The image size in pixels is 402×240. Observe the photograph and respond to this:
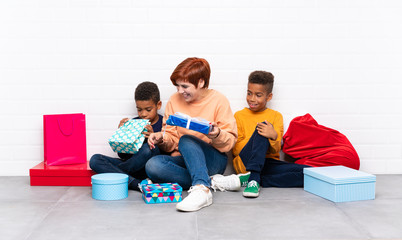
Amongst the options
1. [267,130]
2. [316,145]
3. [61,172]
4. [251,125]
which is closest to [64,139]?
[61,172]

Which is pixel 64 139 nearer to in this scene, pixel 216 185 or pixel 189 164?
pixel 189 164

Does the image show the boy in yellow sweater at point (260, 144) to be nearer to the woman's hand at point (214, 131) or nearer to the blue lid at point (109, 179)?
the woman's hand at point (214, 131)

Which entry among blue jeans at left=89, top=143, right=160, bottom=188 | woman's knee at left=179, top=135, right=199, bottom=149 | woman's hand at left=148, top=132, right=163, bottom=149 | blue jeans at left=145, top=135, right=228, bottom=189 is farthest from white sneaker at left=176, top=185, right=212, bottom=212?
blue jeans at left=89, top=143, right=160, bottom=188

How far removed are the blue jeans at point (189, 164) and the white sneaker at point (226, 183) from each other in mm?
78

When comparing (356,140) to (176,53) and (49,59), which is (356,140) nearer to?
(176,53)

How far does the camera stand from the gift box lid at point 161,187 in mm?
2796

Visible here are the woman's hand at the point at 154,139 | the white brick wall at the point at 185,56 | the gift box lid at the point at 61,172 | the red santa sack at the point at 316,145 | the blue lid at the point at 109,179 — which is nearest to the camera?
the blue lid at the point at 109,179

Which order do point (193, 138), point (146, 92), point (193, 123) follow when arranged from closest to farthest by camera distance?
point (193, 123) → point (193, 138) → point (146, 92)


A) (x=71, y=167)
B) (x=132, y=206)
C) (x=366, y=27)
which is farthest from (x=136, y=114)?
(x=366, y=27)

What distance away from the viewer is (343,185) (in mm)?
2848

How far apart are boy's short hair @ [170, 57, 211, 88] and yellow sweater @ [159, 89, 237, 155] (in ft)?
0.56

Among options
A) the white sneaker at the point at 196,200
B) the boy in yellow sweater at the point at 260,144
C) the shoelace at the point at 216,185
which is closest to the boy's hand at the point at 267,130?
the boy in yellow sweater at the point at 260,144

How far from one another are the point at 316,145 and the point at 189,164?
114 cm

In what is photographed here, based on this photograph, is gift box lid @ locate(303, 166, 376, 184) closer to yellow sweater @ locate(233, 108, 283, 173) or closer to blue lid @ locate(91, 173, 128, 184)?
yellow sweater @ locate(233, 108, 283, 173)
